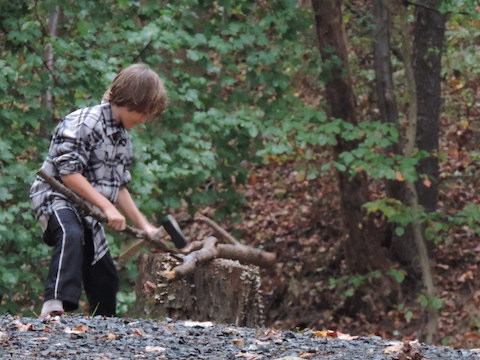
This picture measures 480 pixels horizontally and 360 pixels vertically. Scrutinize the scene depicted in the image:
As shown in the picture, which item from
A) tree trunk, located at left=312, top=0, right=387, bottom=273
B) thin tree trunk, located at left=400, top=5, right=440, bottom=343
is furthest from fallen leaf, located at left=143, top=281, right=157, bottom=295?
thin tree trunk, located at left=400, top=5, right=440, bottom=343

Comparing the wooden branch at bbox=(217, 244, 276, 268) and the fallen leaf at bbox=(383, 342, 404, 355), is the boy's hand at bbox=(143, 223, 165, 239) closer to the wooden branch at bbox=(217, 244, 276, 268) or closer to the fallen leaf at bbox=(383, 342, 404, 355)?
the wooden branch at bbox=(217, 244, 276, 268)

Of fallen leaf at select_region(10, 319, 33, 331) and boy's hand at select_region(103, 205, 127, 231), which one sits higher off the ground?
boy's hand at select_region(103, 205, 127, 231)

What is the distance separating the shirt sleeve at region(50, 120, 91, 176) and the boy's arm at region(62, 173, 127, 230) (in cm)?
4

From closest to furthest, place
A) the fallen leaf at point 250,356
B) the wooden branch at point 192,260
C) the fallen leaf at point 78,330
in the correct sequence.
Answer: the fallen leaf at point 250,356
the fallen leaf at point 78,330
the wooden branch at point 192,260

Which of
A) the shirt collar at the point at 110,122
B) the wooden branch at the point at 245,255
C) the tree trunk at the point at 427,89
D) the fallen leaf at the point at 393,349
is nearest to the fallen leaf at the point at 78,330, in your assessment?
the shirt collar at the point at 110,122

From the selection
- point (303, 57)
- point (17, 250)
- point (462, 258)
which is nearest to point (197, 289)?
point (17, 250)

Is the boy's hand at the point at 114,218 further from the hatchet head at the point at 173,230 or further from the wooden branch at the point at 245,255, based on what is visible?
the wooden branch at the point at 245,255

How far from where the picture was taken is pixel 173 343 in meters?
4.53

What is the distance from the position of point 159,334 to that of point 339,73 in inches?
276

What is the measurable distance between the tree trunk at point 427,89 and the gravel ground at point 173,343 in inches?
292

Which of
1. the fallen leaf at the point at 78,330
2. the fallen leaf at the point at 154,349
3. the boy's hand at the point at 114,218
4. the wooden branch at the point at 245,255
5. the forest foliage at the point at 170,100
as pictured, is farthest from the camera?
the forest foliage at the point at 170,100

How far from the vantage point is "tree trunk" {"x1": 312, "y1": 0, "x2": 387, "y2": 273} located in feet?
36.9

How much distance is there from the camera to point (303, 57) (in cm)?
1123

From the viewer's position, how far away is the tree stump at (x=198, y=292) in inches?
244
